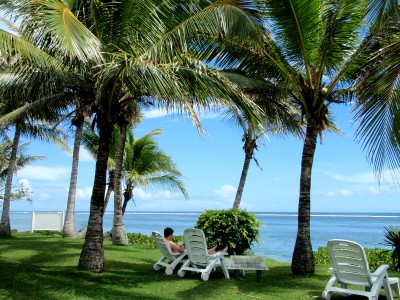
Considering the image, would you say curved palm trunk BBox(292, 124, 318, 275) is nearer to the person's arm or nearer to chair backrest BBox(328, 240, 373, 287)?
chair backrest BBox(328, 240, 373, 287)

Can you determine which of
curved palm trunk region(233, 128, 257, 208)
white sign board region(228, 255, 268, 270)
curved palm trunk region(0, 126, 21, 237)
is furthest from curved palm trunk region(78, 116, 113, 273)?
curved palm trunk region(0, 126, 21, 237)

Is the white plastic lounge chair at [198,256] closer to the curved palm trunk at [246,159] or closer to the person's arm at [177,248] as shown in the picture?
the person's arm at [177,248]

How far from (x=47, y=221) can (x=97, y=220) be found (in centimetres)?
1206

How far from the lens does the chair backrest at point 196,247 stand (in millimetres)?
8547

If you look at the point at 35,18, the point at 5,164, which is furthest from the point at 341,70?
the point at 5,164

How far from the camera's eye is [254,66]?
10.0 m

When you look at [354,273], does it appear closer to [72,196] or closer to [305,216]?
[305,216]

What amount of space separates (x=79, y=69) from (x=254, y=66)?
3740mm

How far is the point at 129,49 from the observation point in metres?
8.72

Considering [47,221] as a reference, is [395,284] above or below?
below

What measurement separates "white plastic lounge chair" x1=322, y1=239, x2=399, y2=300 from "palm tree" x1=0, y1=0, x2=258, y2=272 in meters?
2.57

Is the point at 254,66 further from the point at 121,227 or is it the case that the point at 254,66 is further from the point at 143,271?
the point at 121,227

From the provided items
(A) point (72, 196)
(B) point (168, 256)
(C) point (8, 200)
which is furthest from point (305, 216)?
(C) point (8, 200)

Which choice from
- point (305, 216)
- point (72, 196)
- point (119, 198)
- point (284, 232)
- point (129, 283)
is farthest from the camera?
point (284, 232)
